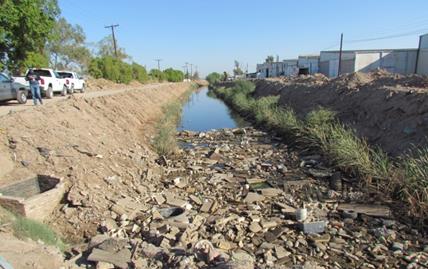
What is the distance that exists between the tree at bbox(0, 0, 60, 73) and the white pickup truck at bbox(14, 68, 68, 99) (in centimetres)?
424

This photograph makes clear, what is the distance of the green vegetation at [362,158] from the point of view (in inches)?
275

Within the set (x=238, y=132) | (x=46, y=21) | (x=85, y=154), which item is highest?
(x=46, y=21)

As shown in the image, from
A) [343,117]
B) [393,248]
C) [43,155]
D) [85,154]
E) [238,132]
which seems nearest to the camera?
[393,248]

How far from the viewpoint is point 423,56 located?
3634 centimetres

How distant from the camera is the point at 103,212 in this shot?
682cm

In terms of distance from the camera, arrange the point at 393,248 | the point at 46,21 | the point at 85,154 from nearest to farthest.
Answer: the point at 393,248
the point at 85,154
the point at 46,21

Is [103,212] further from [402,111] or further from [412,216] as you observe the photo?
[402,111]

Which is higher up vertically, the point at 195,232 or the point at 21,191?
the point at 21,191

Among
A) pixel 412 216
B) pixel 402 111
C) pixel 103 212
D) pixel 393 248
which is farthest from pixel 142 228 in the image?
pixel 402 111

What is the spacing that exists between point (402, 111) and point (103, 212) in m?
10.0

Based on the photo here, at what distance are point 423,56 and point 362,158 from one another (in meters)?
34.6

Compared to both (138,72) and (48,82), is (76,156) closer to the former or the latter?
(48,82)

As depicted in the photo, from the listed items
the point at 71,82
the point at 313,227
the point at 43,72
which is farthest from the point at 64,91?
the point at 313,227

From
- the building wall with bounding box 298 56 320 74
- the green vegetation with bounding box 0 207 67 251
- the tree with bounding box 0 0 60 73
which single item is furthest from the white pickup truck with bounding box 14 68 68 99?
the building wall with bounding box 298 56 320 74
